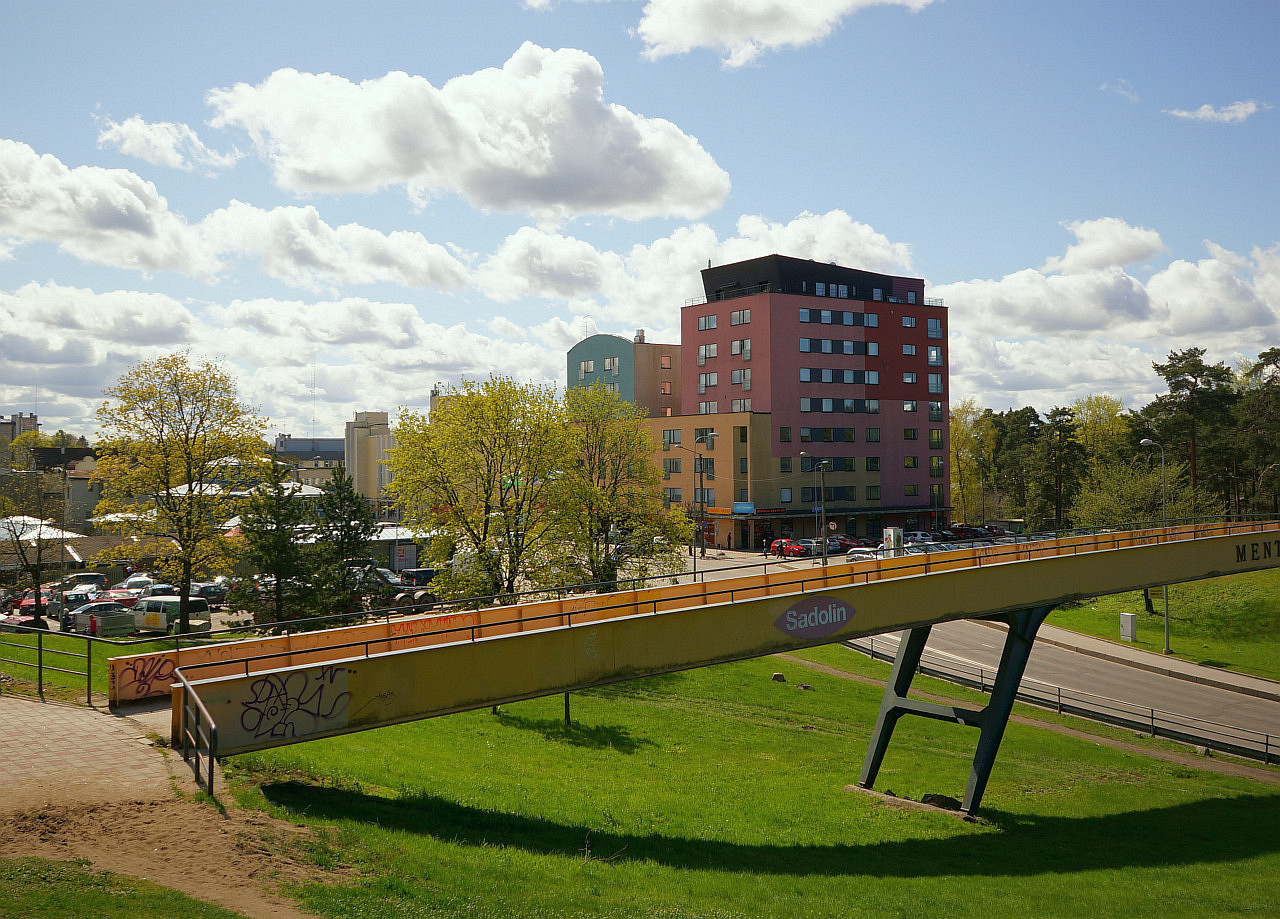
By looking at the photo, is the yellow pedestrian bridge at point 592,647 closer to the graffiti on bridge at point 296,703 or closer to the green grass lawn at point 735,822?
the graffiti on bridge at point 296,703

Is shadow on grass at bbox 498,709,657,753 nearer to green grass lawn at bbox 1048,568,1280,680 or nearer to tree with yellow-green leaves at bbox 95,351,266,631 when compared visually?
tree with yellow-green leaves at bbox 95,351,266,631

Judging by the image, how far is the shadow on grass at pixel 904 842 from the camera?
12555 millimetres

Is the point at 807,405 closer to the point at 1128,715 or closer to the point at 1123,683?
the point at 1123,683

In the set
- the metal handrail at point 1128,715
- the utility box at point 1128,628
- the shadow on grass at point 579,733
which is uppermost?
the shadow on grass at point 579,733

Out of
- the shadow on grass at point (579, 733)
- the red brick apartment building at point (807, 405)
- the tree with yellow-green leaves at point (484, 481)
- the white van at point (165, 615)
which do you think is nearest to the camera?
the shadow on grass at point (579, 733)

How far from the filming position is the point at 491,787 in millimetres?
16219

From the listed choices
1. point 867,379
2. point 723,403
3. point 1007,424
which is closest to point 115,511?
point 723,403

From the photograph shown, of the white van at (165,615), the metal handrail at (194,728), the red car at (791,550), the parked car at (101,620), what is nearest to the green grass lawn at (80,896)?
the metal handrail at (194,728)

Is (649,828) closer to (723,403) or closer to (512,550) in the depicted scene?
(512,550)

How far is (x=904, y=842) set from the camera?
1705 cm

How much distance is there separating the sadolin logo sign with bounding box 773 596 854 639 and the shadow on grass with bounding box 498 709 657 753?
7986mm

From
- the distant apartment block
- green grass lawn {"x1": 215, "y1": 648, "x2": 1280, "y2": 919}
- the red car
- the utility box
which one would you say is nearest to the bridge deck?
green grass lawn {"x1": 215, "y1": 648, "x2": 1280, "y2": 919}

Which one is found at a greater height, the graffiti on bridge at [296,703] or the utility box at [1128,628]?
the graffiti on bridge at [296,703]

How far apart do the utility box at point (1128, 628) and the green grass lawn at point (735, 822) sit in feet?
66.4
